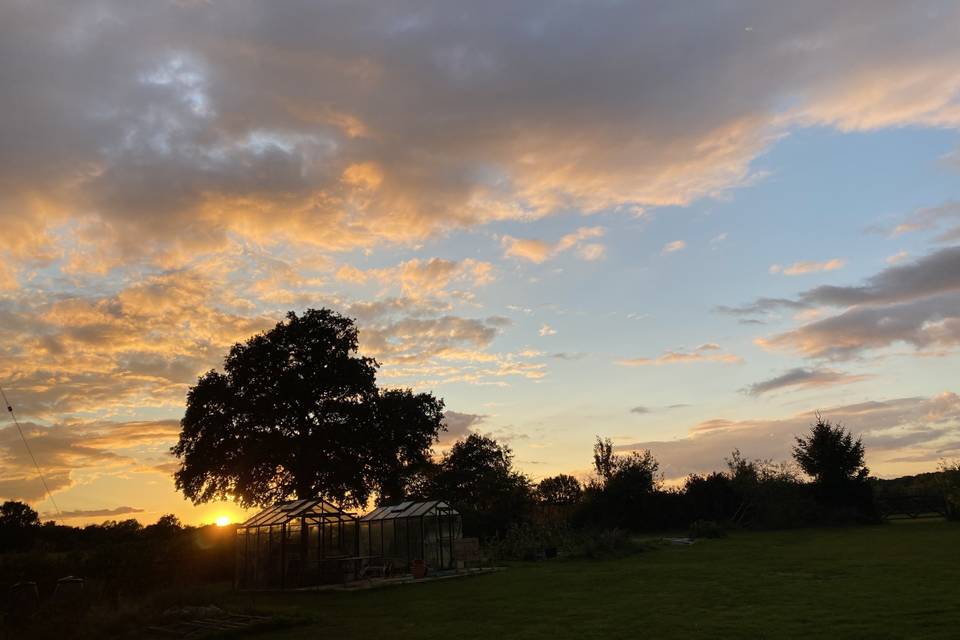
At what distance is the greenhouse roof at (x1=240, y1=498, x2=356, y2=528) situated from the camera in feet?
91.8

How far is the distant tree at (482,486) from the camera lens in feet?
134

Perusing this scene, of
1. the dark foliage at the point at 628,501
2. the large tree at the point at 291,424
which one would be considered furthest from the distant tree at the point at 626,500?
the large tree at the point at 291,424

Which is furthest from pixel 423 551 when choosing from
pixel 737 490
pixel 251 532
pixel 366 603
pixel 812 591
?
pixel 737 490

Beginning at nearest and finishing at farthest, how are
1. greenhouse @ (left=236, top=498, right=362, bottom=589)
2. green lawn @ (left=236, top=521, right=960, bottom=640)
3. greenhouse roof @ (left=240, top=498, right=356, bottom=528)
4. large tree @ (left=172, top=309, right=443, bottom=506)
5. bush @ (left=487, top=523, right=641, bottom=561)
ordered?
green lawn @ (left=236, top=521, right=960, bottom=640)
greenhouse @ (left=236, top=498, right=362, bottom=589)
greenhouse roof @ (left=240, top=498, right=356, bottom=528)
bush @ (left=487, top=523, right=641, bottom=561)
large tree @ (left=172, top=309, right=443, bottom=506)

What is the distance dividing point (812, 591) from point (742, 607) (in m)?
2.55

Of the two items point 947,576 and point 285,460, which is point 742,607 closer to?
point 947,576

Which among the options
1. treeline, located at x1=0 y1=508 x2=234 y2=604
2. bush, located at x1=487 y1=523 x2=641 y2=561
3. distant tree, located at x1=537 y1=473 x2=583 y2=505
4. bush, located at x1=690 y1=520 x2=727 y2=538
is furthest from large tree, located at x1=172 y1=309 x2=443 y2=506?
distant tree, located at x1=537 y1=473 x2=583 y2=505

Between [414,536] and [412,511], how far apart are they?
1099 mm

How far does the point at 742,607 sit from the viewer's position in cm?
1377

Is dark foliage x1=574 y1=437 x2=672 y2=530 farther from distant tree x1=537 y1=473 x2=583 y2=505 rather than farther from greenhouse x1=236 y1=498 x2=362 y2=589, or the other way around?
distant tree x1=537 y1=473 x2=583 y2=505

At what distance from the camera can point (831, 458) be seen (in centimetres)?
4231

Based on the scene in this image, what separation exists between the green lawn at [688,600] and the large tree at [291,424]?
47.9 ft

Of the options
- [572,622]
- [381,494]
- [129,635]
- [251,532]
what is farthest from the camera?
[381,494]

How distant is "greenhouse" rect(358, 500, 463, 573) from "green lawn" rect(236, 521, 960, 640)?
4.27 metres
